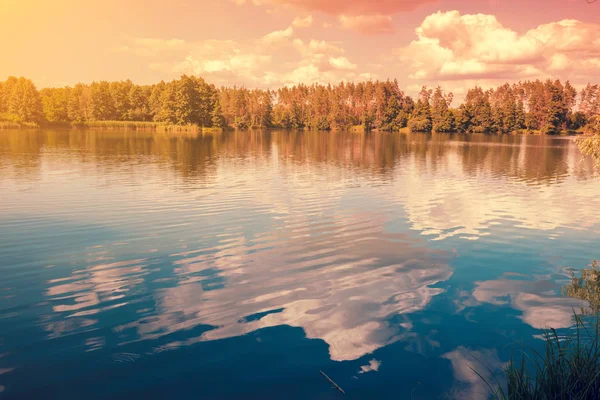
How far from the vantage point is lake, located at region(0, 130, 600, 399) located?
8594 mm

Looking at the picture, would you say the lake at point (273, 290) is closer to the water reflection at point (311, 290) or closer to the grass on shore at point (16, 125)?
the water reflection at point (311, 290)

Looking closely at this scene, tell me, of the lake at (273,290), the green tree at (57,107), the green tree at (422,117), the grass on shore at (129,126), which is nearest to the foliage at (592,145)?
the lake at (273,290)

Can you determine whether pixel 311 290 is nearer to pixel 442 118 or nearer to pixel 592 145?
pixel 592 145

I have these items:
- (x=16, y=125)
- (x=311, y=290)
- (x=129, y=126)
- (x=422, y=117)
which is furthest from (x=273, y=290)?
(x=422, y=117)

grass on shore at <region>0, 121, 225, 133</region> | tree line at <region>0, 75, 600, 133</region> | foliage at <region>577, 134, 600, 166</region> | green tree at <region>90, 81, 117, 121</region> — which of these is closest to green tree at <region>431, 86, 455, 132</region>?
tree line at <region>0, 75, 600, 133</region>

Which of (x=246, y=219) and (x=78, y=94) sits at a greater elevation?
(x=78, y=94)

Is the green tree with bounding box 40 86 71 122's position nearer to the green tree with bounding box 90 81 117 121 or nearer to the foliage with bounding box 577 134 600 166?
the green tree with bounding box 90 81 117 121

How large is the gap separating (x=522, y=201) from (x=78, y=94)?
200m

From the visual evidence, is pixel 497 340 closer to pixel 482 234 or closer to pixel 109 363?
pixel 109 363

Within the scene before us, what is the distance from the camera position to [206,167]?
4409cm

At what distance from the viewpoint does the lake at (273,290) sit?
8594 millimetres

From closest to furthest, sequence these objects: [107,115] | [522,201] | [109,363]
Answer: [109,363] → [522,201] → [107,115]

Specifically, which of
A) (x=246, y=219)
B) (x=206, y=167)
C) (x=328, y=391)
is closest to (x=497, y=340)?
(x=328, y=391)

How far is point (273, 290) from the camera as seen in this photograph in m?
12.8
